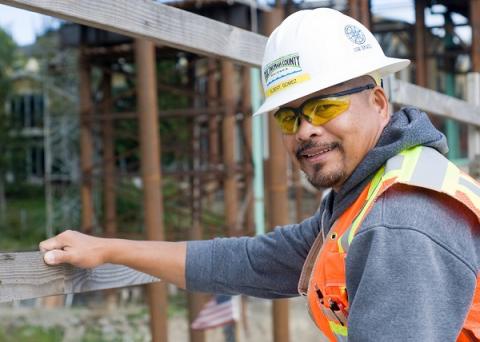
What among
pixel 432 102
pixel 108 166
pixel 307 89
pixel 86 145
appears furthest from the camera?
pixel 108 166

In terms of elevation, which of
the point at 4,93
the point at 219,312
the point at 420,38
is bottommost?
the point at 219,312

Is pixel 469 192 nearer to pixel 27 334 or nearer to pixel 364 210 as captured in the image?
pixel 364 210

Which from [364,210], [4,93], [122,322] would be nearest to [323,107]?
[364,210]

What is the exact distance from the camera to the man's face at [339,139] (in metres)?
2.12

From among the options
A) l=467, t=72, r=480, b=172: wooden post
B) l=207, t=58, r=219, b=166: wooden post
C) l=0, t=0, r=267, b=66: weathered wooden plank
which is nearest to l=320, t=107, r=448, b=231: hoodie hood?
l=0, t=0, r=267, b=66: weathered wooden plank

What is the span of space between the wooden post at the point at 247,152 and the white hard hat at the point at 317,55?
11178mm

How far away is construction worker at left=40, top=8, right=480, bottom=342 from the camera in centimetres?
172

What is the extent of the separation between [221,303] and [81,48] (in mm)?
10124

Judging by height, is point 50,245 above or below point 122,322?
above

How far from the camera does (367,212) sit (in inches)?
72.6

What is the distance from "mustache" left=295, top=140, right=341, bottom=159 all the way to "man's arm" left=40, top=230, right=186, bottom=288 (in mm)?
709

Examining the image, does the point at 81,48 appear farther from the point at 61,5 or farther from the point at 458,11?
the point at 61,5

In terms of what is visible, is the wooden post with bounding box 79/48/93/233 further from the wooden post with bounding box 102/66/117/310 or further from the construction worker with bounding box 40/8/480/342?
the construction worker with bounding box 40/8/480/342

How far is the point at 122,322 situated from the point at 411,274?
12846 millimetres
